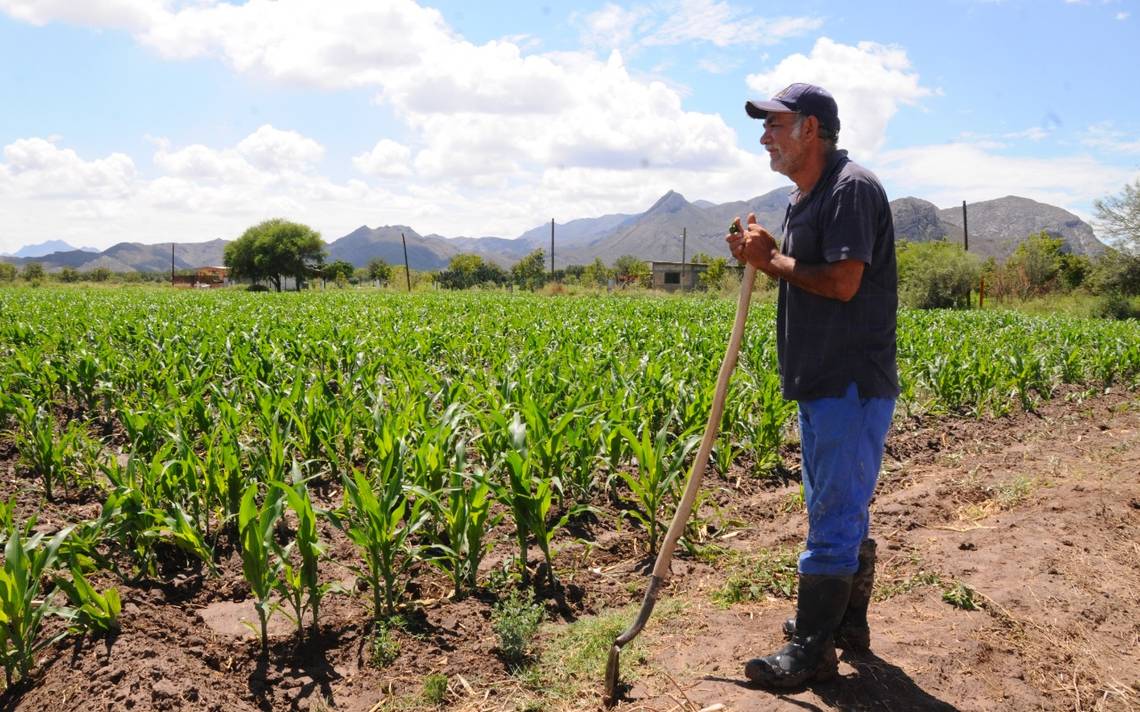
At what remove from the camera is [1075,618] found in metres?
3.24

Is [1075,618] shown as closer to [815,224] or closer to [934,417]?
[815,224]

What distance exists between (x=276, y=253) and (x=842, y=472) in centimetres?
7900

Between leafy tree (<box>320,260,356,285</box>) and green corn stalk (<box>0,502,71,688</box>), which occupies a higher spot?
leafy tree (<box>320,260,356,285</box>)

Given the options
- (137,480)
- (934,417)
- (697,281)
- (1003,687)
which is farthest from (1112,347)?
(697,281)

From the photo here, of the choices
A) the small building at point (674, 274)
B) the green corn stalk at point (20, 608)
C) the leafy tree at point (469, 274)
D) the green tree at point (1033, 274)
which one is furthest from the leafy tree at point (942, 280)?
the leafy tree at point (469, 274)

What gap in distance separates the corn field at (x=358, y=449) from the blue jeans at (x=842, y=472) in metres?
1.45

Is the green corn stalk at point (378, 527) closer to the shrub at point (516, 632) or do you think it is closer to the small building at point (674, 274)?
the shrub at point (516, 632)

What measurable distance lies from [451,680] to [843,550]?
5.40 ft

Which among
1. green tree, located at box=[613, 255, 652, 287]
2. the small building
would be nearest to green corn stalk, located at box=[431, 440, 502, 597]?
green tree, located at box=[613, 255, 652, 287]

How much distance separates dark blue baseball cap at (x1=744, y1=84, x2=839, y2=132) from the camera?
104 inches

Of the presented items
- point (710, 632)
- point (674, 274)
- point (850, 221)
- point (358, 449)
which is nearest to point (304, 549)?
point (710, 632)

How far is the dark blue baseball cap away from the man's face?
39mm

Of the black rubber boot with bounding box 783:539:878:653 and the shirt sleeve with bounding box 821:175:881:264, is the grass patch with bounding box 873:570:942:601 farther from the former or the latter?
the shirt sleeve with bounding box 821:175:881:264

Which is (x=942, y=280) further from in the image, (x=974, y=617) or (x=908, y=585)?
(x=974, y=617)
